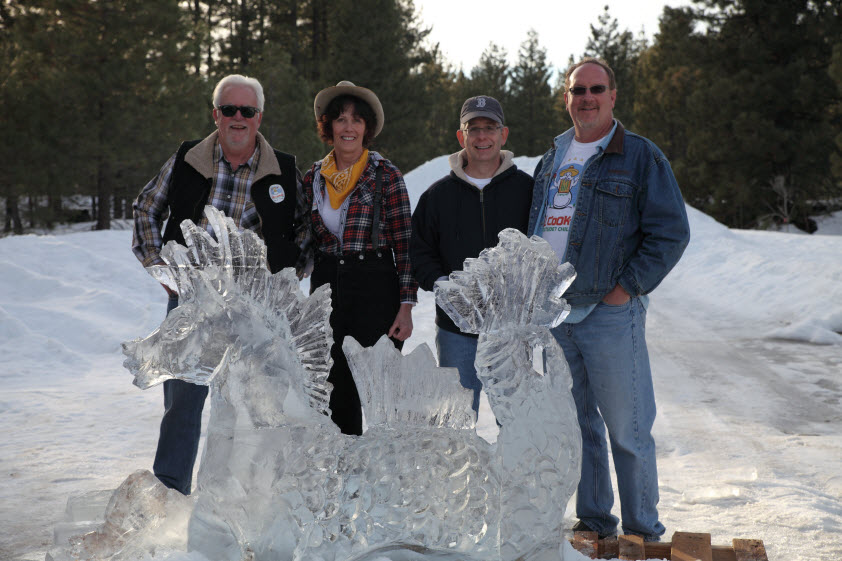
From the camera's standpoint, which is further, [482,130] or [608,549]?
[482,130]

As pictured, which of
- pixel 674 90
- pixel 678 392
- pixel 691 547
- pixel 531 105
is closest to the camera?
pixel 691 547

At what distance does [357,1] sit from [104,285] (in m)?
15.3

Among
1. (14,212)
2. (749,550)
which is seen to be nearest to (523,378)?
(749,550)

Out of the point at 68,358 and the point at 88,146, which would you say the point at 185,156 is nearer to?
the point at 68,358

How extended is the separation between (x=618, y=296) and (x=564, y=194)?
0.45 m

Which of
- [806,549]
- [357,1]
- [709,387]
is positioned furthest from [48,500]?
[357,1]

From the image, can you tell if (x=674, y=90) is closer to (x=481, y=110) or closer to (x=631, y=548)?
(x=481, y=110)

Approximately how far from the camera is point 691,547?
93.0 inches

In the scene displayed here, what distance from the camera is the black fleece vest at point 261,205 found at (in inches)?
110

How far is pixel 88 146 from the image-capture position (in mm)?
13781

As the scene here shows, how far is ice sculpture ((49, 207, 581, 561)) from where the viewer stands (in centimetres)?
170

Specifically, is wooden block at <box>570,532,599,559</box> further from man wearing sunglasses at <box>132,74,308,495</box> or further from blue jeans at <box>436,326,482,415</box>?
man wearing sunglasses at <box>132,74,308,495</box>

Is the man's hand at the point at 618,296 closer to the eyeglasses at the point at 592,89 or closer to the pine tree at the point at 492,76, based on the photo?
the eyeglasses at the point at 592,89

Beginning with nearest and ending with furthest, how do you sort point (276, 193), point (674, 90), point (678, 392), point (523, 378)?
point (523, 378), point (276, 193), point (678, 392), point (674, 90)
